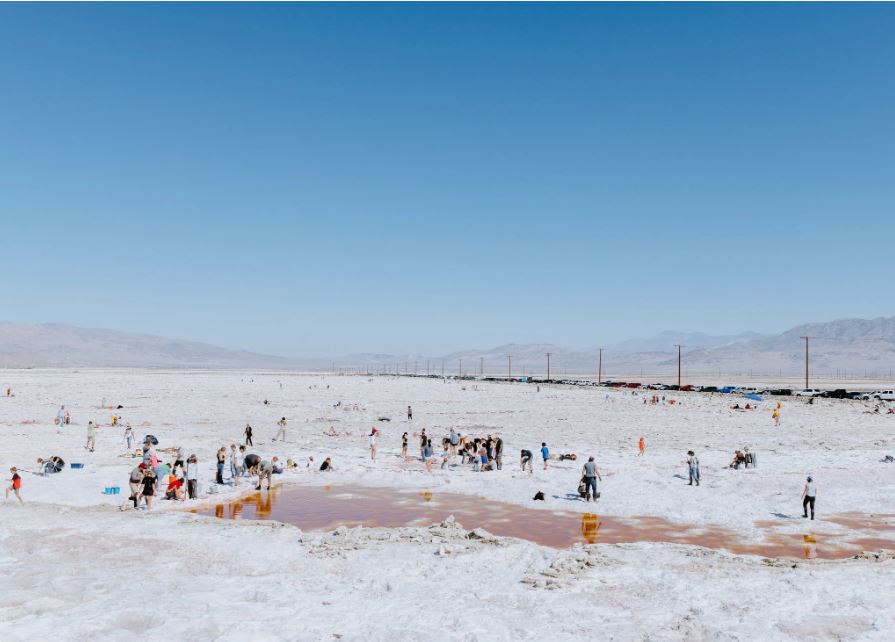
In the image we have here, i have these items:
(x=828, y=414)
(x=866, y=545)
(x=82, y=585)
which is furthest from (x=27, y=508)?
(x=828, y=414)

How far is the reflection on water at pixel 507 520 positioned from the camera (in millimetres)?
18438

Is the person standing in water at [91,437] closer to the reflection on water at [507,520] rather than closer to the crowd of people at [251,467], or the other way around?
the crowd of people at [251,467]

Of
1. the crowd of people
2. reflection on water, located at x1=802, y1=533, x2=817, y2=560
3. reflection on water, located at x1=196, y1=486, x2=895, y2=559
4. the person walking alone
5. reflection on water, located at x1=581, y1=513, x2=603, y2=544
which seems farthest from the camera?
the person walking alone

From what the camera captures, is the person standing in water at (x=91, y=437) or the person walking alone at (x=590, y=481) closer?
the person walking alone at (x=590, y=481)

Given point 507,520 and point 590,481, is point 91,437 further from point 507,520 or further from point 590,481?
point 590,481

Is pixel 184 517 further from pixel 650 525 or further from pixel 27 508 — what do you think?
pixel 650 525

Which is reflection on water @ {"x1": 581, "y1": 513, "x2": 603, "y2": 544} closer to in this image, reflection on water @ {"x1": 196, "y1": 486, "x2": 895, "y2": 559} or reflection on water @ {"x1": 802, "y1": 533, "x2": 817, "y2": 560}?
reflection on water @ {"x1": 196, "y1": 486, "x2": 895, "y2": 559}

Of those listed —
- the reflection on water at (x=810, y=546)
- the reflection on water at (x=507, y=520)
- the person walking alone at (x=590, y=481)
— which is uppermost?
the person walking alone at (x=590, y=481)

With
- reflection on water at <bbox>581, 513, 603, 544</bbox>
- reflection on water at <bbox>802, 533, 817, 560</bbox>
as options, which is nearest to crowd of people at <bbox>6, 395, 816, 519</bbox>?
reflection on water at <bbox>802, 533, 817, 560</bbox>

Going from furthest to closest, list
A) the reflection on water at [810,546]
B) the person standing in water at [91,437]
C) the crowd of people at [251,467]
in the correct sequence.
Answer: the person standing in water at [91,437]
the crowd of people at [251,467]
the reflection on water at [810,546]

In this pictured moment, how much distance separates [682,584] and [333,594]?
307 inches

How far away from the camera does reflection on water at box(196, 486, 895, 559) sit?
60.5ft

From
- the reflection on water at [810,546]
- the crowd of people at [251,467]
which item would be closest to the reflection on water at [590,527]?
the crowd of people at [251,467]

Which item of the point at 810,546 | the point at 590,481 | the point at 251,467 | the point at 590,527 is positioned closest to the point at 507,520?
the point at 590,527
